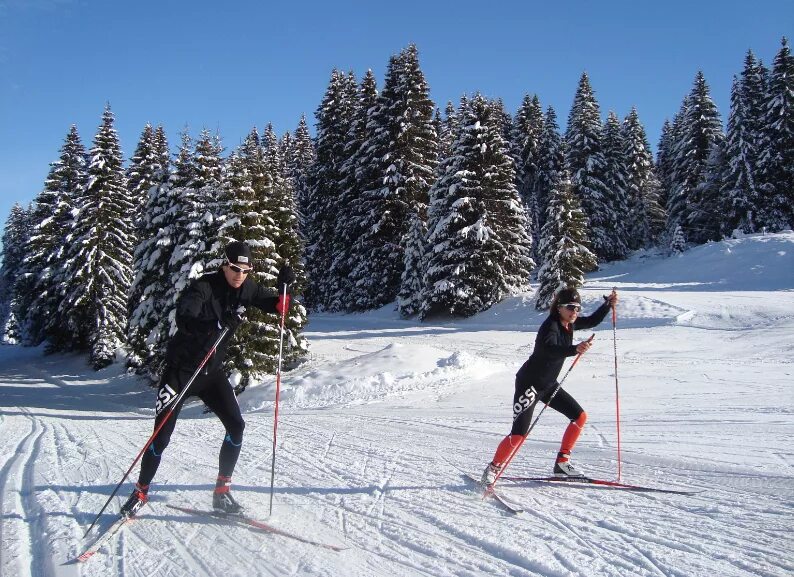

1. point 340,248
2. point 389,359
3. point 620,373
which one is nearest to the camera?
point 620,373

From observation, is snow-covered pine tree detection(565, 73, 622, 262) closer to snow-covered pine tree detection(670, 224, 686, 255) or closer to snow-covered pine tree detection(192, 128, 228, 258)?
snow-covered pine tree detection(670, 224, 686, 255)

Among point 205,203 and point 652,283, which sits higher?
point 205,203

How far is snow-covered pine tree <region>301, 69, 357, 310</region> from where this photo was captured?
125 feet

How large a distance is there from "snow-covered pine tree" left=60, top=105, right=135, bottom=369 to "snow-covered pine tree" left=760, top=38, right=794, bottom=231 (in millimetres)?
39723

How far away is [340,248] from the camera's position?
3575 centimetres

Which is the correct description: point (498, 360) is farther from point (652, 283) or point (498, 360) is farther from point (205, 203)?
point (652, 283)

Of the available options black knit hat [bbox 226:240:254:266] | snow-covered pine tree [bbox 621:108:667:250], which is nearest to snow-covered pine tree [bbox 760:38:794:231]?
snow-covered pine tree [bbox 621:108:667:250]

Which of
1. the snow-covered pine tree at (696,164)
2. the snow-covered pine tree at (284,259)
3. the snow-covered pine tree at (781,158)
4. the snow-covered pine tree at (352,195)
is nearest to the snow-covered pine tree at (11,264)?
the snow-covered pine tree at (352,195)

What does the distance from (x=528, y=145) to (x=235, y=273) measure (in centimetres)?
4918

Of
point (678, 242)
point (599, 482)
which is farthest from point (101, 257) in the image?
point (678, 242)

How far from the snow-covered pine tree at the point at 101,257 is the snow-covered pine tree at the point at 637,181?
3838 centimetres

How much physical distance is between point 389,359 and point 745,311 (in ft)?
40.9

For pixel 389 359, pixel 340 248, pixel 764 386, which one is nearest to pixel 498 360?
pixel 389 359

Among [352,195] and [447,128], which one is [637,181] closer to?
[447,128]
